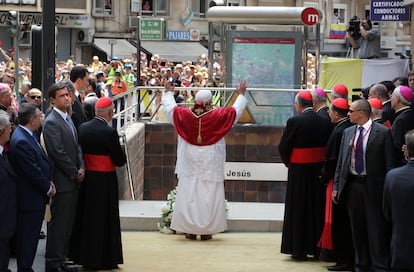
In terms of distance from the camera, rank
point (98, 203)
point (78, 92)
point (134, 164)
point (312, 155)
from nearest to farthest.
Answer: point (98, 203) → point (312, 155) → point (78, 92) → point (134, 164)

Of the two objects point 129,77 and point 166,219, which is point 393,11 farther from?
point 129,77

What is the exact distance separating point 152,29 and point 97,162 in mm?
17555

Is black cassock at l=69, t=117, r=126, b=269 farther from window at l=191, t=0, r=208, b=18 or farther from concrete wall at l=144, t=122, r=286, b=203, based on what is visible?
window at l=191, t=0, r=208, b=18

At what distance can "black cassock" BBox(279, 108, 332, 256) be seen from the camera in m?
12.3

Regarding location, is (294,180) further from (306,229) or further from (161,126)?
(161,126)

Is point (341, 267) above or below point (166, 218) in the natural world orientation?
below

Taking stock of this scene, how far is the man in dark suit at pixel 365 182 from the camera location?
36.2 feet

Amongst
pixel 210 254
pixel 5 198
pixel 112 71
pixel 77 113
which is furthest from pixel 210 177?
pixel 112 71

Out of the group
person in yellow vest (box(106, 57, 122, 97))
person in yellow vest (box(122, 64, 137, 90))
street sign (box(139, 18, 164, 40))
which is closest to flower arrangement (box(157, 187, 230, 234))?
person in yellow vest (box(106, 57, 122, 97))

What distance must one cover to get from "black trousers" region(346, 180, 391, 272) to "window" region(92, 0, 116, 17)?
44.2m

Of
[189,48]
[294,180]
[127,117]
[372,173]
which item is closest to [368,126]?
[372,173]

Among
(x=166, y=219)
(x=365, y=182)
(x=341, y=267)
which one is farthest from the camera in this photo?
(x=166, y=219)

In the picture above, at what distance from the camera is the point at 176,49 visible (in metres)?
56.8

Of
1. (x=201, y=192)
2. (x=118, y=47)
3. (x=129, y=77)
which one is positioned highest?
(x=118, y=47)
